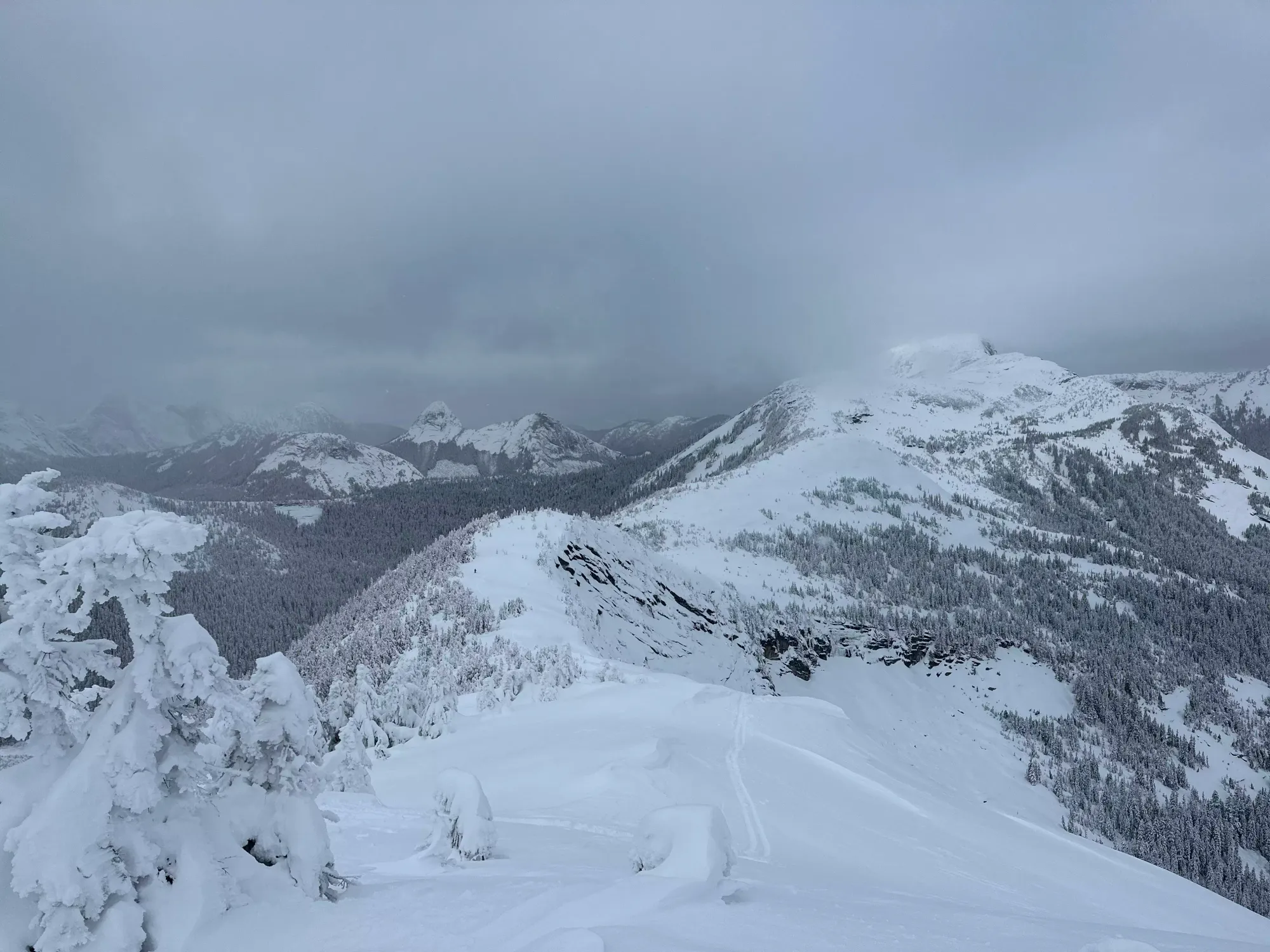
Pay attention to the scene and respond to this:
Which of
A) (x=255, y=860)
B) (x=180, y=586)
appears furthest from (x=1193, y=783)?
(x=180, y=586)

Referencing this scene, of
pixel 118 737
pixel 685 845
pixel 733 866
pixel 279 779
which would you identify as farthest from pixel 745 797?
pixel 118 737

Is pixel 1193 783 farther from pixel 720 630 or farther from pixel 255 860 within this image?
pixel 255 860

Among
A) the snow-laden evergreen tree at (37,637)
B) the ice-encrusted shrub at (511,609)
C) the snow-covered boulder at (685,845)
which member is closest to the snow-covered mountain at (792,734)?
the snow-covered boulder at (685,845)

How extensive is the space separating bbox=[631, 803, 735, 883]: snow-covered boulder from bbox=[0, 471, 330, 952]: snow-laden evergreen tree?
3.80m

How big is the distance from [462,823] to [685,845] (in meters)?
3.26

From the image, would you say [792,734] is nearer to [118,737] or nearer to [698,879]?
[698,879]

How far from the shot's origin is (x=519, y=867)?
7777 mm

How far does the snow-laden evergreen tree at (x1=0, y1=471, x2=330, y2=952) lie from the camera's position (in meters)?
4.79

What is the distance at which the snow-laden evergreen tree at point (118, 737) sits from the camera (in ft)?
15.7

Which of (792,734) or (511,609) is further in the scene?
(511,609)

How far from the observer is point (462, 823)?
836 centimetres

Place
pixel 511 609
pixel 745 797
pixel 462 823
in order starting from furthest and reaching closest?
1. pixel 511 609
2. pixel 745 797
3. pixel 462 823

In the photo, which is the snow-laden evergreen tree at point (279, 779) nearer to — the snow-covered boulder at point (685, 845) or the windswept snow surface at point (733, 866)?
the windswept snow surface at point (733, 866)

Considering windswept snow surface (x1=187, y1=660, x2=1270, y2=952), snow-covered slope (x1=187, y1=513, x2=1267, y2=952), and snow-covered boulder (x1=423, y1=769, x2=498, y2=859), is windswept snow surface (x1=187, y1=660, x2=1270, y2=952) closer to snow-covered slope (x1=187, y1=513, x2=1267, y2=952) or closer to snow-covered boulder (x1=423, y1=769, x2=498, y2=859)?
snow-covered slope (x1=187, y1=513, x2=1267, y2=952)
